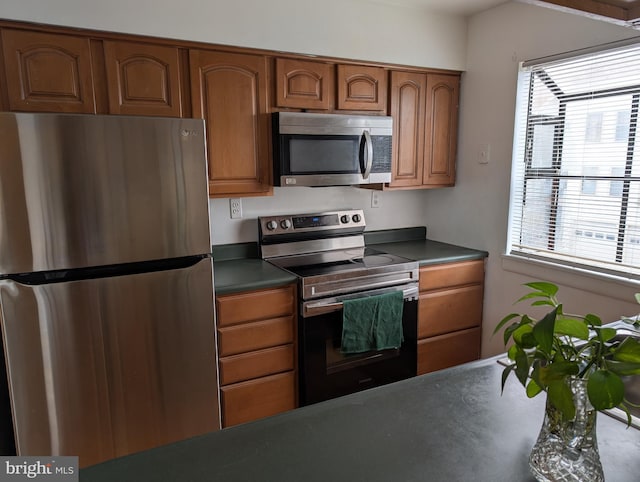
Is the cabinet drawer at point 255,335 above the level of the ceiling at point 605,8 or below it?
below

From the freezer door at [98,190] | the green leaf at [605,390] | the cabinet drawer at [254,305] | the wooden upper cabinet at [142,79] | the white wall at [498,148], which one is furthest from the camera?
the white wall at [498,148]

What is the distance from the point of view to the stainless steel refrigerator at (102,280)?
1693mm

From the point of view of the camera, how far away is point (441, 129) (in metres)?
3.08

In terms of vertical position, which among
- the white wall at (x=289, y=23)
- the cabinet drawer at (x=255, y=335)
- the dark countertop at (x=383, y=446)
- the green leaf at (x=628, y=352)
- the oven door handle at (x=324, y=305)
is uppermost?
the white wall at (x=289, y=23)

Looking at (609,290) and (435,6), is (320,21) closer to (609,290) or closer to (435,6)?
(435,6)

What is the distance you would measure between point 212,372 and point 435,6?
248 centimetres

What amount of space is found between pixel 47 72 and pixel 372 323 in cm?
200

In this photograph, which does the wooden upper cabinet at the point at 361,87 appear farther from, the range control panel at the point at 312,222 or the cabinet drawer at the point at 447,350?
the cabinet drawer at the point at 447,350

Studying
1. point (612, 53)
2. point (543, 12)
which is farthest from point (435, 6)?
point (612, 53)

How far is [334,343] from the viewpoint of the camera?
252 centimetres

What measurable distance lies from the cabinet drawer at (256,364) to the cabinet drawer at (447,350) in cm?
92

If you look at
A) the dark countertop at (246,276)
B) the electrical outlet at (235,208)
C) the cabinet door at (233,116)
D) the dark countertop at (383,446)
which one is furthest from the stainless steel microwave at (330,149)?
the dark countertop at (383,446)

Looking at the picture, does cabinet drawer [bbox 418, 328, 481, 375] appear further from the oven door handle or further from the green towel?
the oven door handle

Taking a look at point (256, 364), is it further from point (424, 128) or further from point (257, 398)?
point (424, 128)
